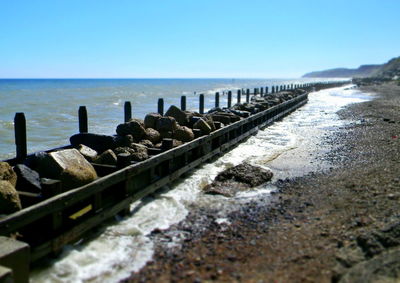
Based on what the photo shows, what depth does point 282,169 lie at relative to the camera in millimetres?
9008

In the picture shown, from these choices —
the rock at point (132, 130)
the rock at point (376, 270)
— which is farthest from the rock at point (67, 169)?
the rock at point (376, 270)

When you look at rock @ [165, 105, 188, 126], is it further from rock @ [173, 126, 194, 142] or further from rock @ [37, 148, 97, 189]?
rock @ [37, 148, 97, 189]

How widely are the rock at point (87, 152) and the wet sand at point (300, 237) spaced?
7.58ft

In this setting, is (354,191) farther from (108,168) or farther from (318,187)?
(108,168)

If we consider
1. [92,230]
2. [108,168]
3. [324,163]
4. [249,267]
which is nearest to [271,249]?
[249,267]

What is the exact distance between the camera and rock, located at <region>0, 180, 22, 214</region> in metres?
4.75

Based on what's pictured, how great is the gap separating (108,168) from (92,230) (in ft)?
4.10

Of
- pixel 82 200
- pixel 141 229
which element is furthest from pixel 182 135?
pixel 82 200

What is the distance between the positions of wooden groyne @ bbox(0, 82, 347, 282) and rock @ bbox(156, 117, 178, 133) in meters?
0.65

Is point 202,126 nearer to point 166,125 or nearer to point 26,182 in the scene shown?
point 166,125

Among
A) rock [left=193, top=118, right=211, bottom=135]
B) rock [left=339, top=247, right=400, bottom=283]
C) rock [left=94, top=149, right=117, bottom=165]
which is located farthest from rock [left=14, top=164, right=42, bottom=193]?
rock [left=193, top=118, right=211, bottom=135]

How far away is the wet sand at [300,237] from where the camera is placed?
13.6 ft

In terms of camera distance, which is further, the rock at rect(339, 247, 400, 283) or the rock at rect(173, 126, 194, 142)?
the rock at rect(173, 126, 194, 142)

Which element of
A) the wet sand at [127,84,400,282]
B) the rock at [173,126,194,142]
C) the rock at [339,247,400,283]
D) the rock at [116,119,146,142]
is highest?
the rock at [116,119,146,142]
